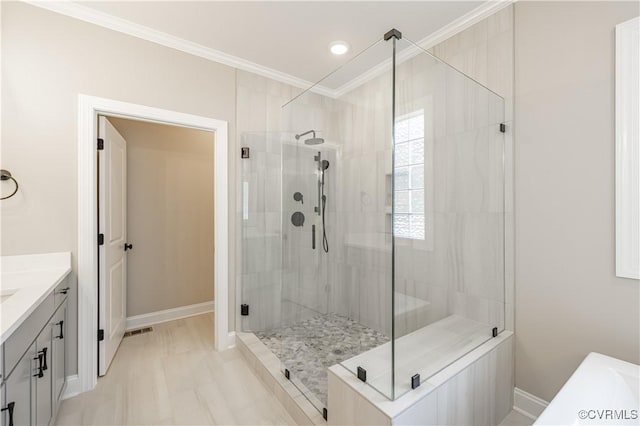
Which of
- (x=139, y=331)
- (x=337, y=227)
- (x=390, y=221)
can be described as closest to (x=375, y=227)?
(x=390, y=221)

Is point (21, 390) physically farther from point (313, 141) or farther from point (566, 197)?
point (566, 197)

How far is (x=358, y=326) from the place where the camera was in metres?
2.03

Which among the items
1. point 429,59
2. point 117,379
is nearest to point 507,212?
point 429,59

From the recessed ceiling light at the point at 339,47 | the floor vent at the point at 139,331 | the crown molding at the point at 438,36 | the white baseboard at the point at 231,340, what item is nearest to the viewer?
the crown molding at the point at 438,36

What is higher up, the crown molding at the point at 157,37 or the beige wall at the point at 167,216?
the crown molding at the point at 157,37

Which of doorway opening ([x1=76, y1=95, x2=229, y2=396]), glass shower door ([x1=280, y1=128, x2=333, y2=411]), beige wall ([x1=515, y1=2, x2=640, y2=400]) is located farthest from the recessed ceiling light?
doorway opening ([x1=76, y1=95, x2=229, y2=396])

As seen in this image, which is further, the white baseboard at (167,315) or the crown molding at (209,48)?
the white baseboard at (167,315)

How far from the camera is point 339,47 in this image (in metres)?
2.42

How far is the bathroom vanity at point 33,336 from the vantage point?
1038 millimetres

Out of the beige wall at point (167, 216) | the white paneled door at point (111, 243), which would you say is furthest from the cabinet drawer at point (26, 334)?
the beige wall at point (167, 216)

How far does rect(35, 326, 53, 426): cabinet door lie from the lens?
1.32m

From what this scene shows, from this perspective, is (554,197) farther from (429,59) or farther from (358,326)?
(358,326)

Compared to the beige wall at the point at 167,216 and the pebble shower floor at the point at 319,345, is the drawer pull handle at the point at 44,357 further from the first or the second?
the beige wall at the point at 167,216

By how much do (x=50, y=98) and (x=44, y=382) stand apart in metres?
1.75
